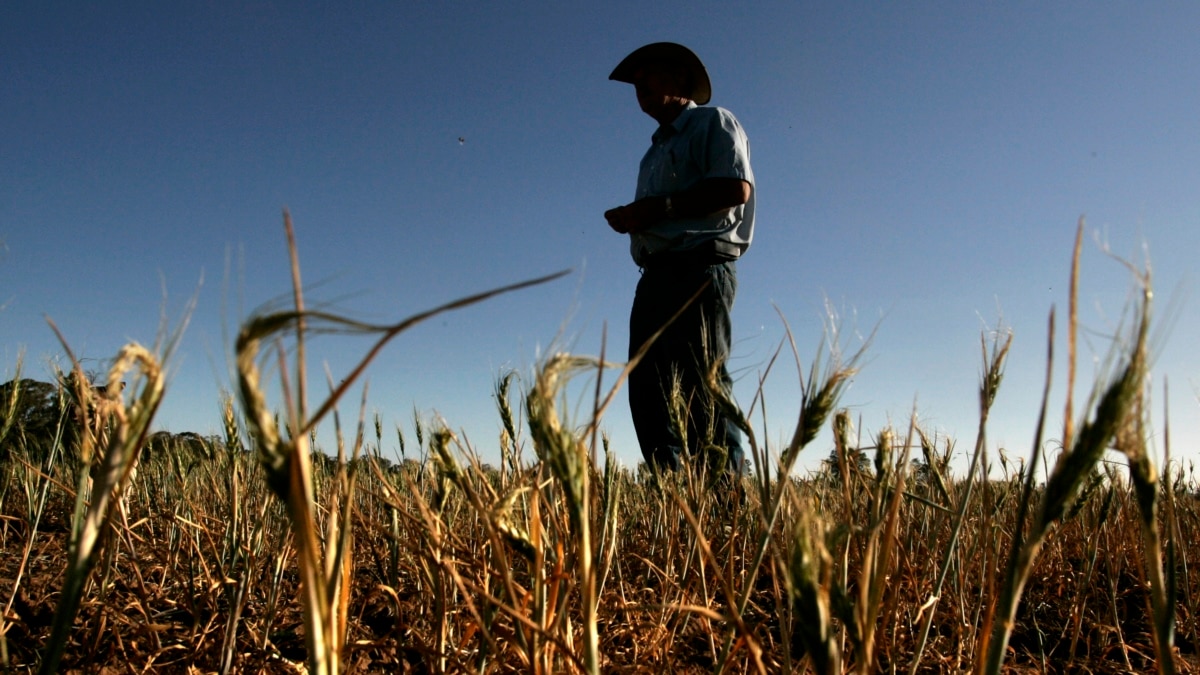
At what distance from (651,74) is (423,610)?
10.5 feet

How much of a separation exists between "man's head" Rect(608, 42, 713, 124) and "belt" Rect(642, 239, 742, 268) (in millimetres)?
914

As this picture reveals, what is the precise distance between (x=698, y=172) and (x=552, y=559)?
8.42ft

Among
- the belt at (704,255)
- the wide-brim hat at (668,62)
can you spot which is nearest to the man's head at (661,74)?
the wide-brim hat at (668,62)

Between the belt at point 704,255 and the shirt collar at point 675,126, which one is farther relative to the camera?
the shirt collar at point 675,126

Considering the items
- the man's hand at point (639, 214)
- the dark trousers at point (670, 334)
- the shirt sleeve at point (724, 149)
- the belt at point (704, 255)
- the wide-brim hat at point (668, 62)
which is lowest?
the dark trousers at point (670, 334)

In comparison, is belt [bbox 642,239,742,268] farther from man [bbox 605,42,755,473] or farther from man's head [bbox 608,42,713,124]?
man's head [bbox 608,42,713,124]

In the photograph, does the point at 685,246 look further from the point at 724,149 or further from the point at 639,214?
the point at 724,149

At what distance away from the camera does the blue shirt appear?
335 centimetres

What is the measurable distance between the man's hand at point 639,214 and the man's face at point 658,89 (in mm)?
701

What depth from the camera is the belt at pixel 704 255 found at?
3.38 m

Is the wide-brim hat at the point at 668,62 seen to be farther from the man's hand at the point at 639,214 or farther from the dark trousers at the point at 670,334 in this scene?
the dark trousers at the point at 670,334

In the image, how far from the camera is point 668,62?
3996 millimetres

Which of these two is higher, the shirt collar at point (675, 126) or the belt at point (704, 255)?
the shirt collar at point (675, 126)

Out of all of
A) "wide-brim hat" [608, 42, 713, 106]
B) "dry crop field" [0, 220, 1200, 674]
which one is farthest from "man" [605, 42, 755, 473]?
"dry crop field" [0, 220, 1200, 674]
